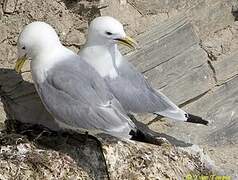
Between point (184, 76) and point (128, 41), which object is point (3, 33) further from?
point (184, 76)

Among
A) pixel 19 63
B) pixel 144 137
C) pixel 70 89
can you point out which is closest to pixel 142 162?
pixel 144 137

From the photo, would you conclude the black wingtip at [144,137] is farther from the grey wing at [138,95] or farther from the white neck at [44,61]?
the white neck at [44,61]

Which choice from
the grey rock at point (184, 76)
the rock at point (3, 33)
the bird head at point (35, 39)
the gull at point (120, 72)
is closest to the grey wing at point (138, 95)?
the gull at point (120, 72)

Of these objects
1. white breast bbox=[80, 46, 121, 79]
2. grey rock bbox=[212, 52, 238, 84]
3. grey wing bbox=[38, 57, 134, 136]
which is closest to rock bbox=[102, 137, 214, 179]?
grey wing bbox=[38, 57, 134, 136]

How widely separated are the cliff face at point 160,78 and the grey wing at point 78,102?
177 millimetres

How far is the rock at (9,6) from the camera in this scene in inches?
178

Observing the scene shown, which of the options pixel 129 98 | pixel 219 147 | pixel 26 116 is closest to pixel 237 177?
pixel 219 147

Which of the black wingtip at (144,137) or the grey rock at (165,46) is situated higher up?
the grey rock at (165,46)

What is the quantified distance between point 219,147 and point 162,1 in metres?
0.96

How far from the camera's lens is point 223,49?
476 cm

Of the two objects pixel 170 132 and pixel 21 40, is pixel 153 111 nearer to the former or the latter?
pixel 170 132

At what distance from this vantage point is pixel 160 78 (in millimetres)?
4602

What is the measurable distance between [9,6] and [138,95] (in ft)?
2.99

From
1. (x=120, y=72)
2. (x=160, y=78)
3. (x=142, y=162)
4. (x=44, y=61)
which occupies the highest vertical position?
(x=44, y=61)
